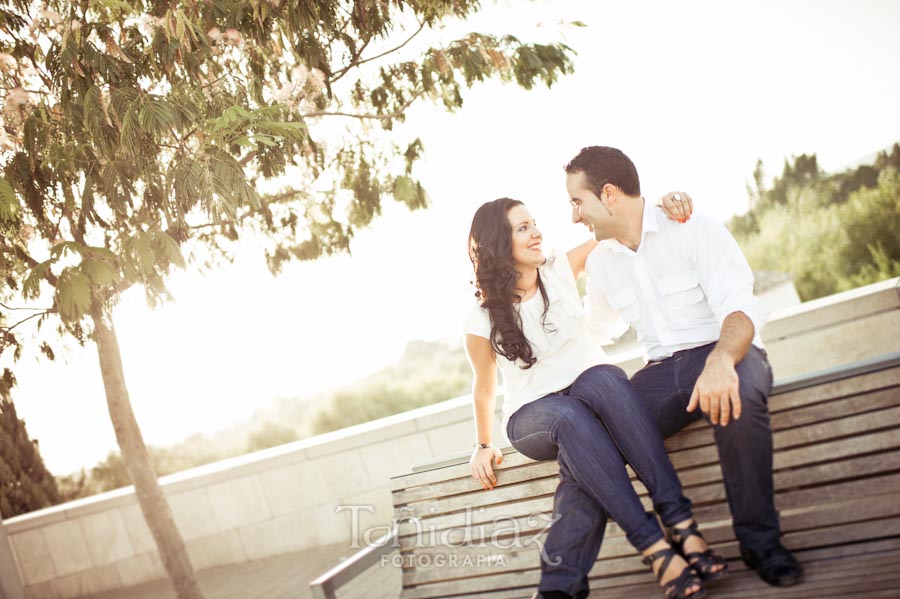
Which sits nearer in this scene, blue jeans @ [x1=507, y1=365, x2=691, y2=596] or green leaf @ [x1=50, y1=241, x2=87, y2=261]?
blue jeans @ [x1=507, y1=365, x2=691, y2=596]

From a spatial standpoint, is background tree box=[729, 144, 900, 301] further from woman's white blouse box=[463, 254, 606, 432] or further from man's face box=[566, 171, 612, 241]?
woman's white blouse box=[463, 254, 606, 432]

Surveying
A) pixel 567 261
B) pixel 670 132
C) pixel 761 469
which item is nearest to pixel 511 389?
pixel 567 261

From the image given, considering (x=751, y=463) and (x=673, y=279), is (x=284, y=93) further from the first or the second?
(x=751, y=463)

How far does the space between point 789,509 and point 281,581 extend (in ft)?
13.8

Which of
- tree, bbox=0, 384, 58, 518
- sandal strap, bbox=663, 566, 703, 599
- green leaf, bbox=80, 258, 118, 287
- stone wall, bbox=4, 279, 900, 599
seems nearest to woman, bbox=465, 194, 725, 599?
sandal strap, bbox=663, 566, 703, 599

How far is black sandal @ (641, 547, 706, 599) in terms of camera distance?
2439 mm

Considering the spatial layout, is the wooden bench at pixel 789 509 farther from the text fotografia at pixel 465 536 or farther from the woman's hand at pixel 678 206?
the woman's hand at pixel 678 206

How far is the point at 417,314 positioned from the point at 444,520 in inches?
716

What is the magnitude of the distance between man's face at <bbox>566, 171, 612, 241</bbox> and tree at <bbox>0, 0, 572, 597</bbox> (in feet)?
4.33

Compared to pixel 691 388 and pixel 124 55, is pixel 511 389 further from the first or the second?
pixel 124 55

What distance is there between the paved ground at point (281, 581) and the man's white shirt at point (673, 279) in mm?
2634

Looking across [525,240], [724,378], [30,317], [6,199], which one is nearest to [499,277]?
[525,240]

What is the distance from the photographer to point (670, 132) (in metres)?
16.6

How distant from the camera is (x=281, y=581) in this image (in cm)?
581
